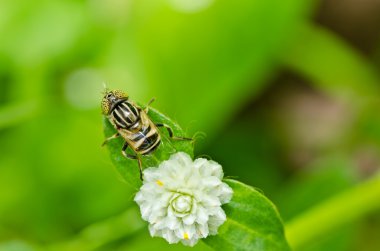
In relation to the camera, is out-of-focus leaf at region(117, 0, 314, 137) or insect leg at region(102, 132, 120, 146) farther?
out-of-focus leaf at region(117, 0, 314, 137)

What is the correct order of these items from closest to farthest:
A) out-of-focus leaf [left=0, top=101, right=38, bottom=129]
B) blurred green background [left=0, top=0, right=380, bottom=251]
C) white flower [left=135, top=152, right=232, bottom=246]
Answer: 1. white flower [left=135, top=152, right=232, bottom=246]
2. out-of-focus leaf [left=0, top=101, right=38, bottom=129]
3. blurred green background [left=0, top=0, right=380, bottom=251]

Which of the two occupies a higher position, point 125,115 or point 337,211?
point 125,115

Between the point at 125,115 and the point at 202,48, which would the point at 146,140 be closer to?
the point at 125,115

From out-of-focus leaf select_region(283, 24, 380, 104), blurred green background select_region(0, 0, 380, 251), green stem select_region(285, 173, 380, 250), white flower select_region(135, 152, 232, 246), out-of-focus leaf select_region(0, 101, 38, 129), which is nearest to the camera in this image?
white flower select_region(135, 152, 232, 246)

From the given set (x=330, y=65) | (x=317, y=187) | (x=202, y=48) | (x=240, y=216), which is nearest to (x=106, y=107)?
(x=240, y=216)

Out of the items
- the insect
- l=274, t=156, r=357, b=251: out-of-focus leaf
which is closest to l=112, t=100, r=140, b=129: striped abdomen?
the insect

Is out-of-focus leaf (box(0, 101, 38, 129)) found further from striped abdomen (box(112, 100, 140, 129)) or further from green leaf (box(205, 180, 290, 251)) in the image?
green leaf (box(205, 180, 290, 251))

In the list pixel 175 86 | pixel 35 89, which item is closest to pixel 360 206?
pixel 175 86
